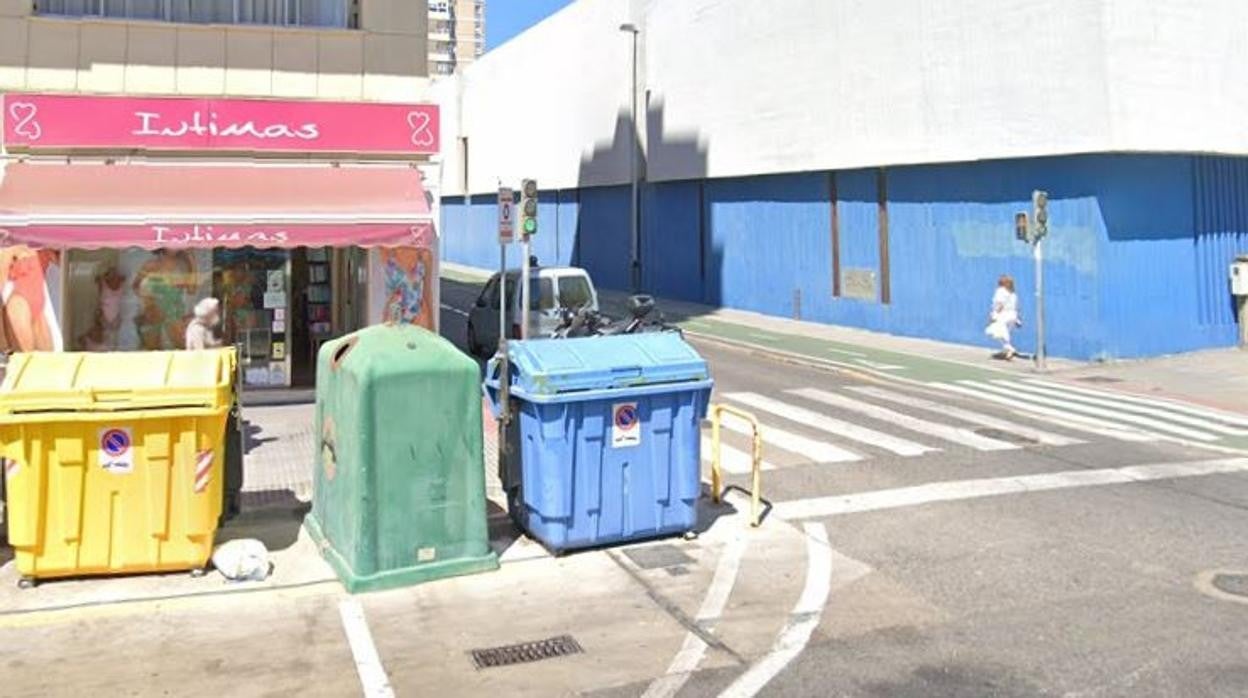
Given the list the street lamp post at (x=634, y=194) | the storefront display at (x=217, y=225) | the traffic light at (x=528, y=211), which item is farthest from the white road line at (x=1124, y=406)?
the street lamp post at (x=634, y=194)

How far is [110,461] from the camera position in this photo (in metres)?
7.02

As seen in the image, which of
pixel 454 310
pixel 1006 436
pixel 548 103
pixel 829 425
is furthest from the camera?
pixel 548 103

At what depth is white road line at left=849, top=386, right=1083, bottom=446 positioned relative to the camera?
1223cm

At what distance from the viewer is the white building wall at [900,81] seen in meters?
18.6

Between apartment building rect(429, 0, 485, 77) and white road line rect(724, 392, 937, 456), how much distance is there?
4567 inches

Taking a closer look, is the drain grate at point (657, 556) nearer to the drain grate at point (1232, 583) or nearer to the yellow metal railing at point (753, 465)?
the yellow metal railing at point (753, 465)

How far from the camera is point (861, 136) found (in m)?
24.4

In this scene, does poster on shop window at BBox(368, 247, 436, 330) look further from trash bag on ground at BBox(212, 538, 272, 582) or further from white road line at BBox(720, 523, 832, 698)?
white road line at BBox(720, 523, 832, 698)

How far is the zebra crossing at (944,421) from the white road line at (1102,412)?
13 millimetres

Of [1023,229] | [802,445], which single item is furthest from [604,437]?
[1023,229]

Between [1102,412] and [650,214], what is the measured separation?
22.7 meters

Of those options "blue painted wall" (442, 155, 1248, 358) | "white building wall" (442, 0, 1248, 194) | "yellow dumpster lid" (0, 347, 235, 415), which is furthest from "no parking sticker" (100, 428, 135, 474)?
"blue painted wall" (442, 155, 1248, 358)

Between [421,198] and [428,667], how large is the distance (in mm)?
9030

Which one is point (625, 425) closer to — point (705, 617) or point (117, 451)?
point (705, 617)
